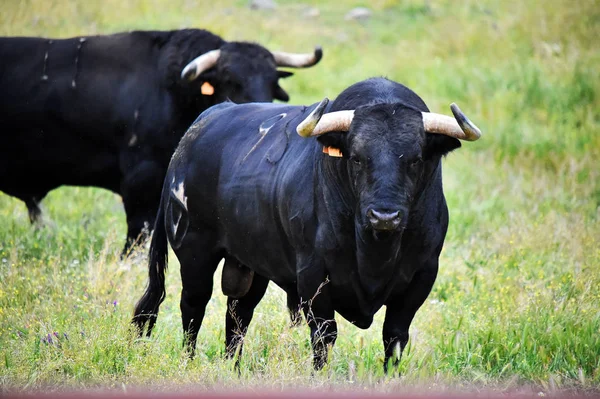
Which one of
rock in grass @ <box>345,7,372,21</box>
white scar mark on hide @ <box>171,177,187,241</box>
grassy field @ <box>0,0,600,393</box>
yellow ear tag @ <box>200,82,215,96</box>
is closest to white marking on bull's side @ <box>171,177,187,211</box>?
white scar mark on hide @ <box>171,177,187,241</box>

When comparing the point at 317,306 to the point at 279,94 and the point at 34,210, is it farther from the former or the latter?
the point at 34,210

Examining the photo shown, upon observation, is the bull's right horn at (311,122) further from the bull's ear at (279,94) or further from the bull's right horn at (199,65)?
the bull's ear at (279,94)

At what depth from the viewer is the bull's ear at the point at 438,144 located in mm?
5422

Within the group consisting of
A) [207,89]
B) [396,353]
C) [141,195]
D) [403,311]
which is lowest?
[396,353]

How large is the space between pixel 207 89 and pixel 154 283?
316 centimetres

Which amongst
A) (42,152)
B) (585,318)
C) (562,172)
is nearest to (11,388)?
(585,318)

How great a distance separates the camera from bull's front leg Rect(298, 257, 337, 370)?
556 centimetres

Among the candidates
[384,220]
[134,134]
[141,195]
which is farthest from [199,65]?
[384,220]

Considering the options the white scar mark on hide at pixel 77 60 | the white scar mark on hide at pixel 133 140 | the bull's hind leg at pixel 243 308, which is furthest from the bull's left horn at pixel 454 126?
the white scar mark on hide at pixel 77 60

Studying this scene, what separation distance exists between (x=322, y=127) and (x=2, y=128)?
552 centimetres

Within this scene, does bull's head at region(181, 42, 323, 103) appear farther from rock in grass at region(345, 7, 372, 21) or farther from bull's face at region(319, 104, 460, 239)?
rock in grass at region(345, 7, 372, 21)

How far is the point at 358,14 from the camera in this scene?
67.4 ft

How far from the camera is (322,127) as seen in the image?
540cm

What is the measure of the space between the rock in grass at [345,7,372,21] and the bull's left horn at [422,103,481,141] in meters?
15.3
